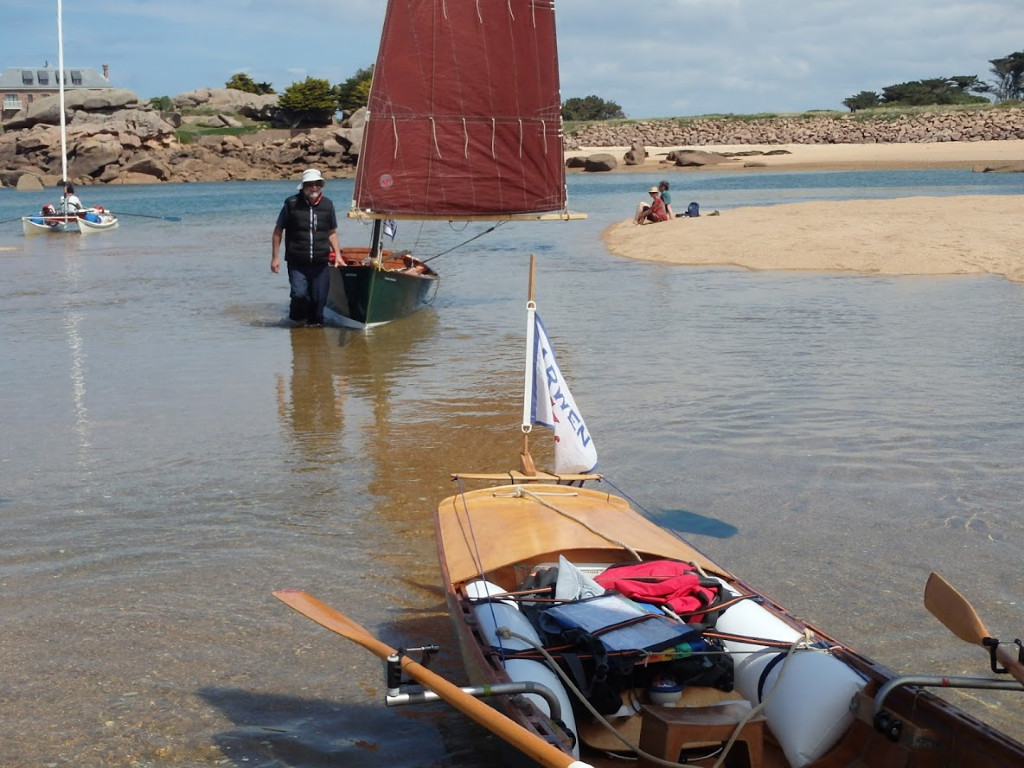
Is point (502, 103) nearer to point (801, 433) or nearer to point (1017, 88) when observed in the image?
point (801, 433)

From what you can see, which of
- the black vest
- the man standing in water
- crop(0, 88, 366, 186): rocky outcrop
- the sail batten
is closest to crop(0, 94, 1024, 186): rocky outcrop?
crop(0, 88, 366, 186): rocky outcrop

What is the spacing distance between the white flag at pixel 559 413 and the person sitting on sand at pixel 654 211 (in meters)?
24.3

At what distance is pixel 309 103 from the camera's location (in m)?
99.5

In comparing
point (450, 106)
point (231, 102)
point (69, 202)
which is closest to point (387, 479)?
point (450, 106)

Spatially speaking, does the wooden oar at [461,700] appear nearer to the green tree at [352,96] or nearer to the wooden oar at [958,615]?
the wooden oar at [958,615]

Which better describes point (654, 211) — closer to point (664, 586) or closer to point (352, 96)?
point (664, 586)

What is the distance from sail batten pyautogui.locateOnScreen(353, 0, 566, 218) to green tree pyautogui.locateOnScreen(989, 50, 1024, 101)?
108 meters

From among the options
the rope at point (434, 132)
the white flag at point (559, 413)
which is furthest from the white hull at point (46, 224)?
the white flag at point (559, 413)

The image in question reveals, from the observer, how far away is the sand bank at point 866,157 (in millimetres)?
64250

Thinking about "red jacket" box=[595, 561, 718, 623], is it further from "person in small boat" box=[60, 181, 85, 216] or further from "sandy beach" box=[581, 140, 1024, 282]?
"person in small boat" box=[60, 181, 85, 216]

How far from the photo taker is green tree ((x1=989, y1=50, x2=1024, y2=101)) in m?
110

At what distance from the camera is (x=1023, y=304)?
15898 millimetres

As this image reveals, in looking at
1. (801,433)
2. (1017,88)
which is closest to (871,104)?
(1017,88)

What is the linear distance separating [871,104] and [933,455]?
114527 mm
